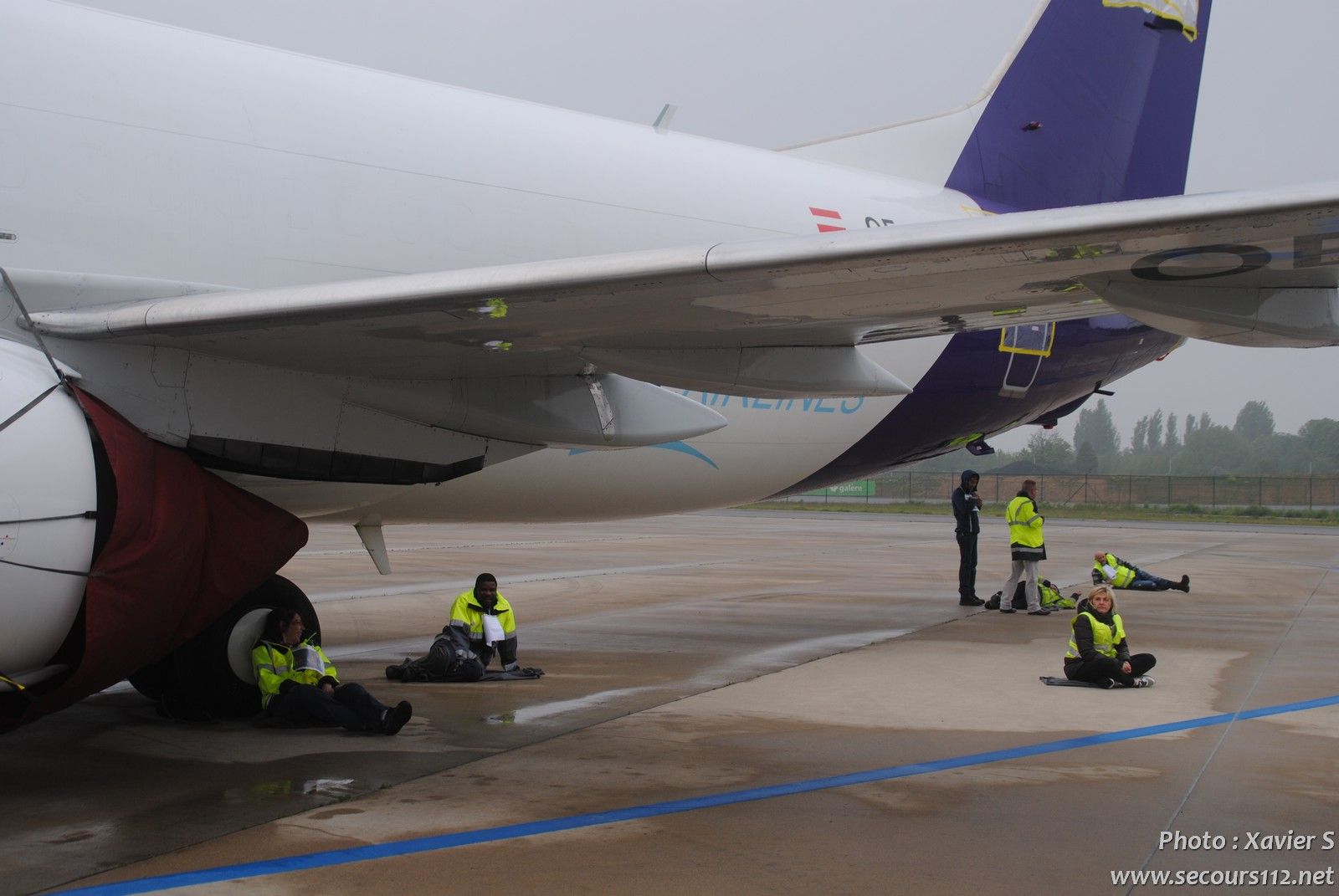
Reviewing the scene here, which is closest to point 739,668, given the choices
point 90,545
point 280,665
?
point 280,665

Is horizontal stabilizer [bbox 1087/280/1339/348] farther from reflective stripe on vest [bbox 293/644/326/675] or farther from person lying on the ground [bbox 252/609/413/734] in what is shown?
reflective stripe on vest [bbox 293/644/326/675]

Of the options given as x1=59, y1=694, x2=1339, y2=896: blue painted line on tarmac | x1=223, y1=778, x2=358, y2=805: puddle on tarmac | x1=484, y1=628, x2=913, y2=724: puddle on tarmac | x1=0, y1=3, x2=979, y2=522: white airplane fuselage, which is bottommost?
x1=59, y1=694, x2=1339, y2=896: blue painted line on tarmac

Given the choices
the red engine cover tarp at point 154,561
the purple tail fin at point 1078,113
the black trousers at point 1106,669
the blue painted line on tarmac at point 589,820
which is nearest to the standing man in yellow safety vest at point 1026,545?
the purple tail fin at point 1078,113

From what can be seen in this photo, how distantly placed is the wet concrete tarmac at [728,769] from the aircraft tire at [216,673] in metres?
0.23

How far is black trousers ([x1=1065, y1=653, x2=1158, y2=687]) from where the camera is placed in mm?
9250

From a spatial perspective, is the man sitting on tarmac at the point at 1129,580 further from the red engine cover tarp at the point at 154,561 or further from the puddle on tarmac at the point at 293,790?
the red engine cover tarp at the point at 154,561

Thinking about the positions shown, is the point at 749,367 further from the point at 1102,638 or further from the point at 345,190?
the point at 1102,638

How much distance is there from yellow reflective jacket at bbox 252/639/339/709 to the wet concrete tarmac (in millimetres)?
339

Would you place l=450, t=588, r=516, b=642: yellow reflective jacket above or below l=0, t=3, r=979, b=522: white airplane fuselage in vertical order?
below

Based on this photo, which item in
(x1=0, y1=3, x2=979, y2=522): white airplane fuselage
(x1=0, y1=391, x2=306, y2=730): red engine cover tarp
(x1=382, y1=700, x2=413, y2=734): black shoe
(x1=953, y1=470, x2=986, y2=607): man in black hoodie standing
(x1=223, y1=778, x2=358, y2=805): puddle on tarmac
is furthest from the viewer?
(x1=953, y1=470, x2=986, y2=607): man in black hoodie standing

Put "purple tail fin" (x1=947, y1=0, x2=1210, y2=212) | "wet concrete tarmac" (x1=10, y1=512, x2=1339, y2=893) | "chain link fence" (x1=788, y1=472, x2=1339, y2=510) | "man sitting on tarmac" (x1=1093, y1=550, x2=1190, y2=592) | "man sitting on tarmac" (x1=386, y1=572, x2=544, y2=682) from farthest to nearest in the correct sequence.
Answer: "chain link fence" (x1=788, y1=472, x2=1339, y2=510) → "man sitting on tarmac" (x1=1093, y1=550, x2=1190, y2=592) → "purple tail fin" (x1=947, y1=0, x2=1210, y2=212) → "man sitting on tarmac" (x1=386, y1=572, x2=544, y2=682) → "wet concrete tarmac" (x1=10, y1=512, x2=1339, y2=893)

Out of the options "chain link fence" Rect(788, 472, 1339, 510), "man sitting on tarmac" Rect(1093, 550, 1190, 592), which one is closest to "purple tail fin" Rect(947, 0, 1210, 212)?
"man sitting on tarmac" Rect(1093, 550, 1190, 592)

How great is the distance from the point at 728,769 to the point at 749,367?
2141mm

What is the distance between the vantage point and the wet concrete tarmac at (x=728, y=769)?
5020 mm
